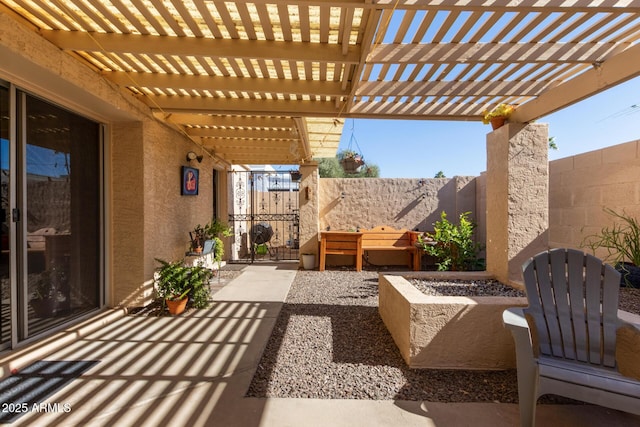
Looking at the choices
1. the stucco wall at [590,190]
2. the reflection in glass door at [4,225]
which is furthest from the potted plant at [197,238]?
the stucco wall at [590,190]

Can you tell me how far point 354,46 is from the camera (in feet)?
8.95

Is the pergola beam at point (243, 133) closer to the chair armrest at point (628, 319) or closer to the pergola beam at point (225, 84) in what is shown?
the pergola beam at point (225, 84)

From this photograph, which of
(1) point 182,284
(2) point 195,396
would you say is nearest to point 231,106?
(1) point 182,284

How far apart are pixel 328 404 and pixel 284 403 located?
0.29 meters

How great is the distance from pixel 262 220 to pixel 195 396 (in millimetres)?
5796

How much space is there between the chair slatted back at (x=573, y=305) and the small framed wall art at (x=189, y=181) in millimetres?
4741

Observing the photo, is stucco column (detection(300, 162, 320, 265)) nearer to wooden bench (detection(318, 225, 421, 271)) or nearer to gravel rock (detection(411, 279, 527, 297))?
wooden bench (detection(318, 225, 421, 271))

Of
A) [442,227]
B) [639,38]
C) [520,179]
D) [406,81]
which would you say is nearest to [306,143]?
[406,81]

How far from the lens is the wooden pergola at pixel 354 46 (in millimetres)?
2207

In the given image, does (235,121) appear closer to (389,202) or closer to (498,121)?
(498,121)

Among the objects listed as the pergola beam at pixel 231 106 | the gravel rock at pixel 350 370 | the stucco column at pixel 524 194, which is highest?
the pergola beam at pixel 231 106

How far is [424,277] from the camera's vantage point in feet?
11.8

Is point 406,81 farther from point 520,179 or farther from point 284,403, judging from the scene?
point 284,403

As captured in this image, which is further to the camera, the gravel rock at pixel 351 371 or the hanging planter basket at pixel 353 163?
the hanging planter basket at pixel 353 163
